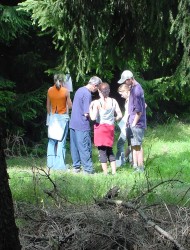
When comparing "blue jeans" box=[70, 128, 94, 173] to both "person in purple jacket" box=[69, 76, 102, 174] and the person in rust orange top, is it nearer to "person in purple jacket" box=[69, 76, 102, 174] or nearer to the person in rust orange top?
"person in purple jacket" box=[69, 76, 102, 174]

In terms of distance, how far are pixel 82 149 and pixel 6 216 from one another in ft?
22.6

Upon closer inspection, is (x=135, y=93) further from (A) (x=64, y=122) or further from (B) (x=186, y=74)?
(B) (x=186, y=74)

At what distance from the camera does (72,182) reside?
26.8 ft

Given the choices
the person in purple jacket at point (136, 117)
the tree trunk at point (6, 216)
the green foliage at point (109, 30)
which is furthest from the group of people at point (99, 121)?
the tree trunk at point (6, 216)

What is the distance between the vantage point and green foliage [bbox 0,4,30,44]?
1368 cm

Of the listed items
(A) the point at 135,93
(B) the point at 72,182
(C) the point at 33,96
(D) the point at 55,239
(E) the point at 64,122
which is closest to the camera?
(D) the point at 55,239

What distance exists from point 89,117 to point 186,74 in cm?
420

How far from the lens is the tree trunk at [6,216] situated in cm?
387

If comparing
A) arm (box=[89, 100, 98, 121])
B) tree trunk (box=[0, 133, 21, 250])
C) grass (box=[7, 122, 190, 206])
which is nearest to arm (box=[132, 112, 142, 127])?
arm (box=[89, 100, 98, 121])

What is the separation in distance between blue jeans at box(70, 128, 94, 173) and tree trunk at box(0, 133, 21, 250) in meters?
6.76

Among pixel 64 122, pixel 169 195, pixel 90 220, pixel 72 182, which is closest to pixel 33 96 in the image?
pixel 64 122

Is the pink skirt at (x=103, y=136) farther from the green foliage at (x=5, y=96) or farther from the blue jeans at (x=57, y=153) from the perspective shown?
the green foliage at (x=5, y=96)

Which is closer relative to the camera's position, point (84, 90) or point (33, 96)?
point (84, 90)

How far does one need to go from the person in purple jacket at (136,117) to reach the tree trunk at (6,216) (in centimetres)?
661
